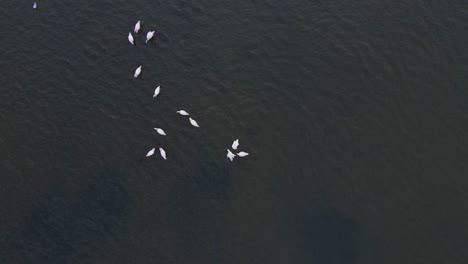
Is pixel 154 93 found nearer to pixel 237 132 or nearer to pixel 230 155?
pixel 237 132

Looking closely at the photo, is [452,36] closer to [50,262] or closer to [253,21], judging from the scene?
[253,21]

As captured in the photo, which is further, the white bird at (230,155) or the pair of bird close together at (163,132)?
the pair of bird close together at (163,132)

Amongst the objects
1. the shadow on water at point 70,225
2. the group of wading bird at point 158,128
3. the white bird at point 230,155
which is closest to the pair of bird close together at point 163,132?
the group of wading bird at point 158,128

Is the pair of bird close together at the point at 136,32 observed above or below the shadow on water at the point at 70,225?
above

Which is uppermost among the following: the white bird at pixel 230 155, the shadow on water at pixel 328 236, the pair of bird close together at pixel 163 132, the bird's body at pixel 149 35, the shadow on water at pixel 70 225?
the bird's body at pixel 149 35

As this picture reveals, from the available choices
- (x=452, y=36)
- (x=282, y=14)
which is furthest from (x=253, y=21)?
(x=452, y=36)

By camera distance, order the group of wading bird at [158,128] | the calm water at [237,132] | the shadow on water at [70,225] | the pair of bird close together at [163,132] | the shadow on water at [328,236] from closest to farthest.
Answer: the shadow on water at [328,236], the shadow on water at [70,225], the calm water at [237,132], the group of wading bird at [158,128], the pair of bird close together at [163,132]

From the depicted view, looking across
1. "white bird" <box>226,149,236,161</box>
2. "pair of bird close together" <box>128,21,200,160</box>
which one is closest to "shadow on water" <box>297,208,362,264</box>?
"white bird" <box>226,149,236,161</box>

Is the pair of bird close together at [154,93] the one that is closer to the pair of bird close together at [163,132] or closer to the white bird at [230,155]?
the pair of bird close together at [163,132]
